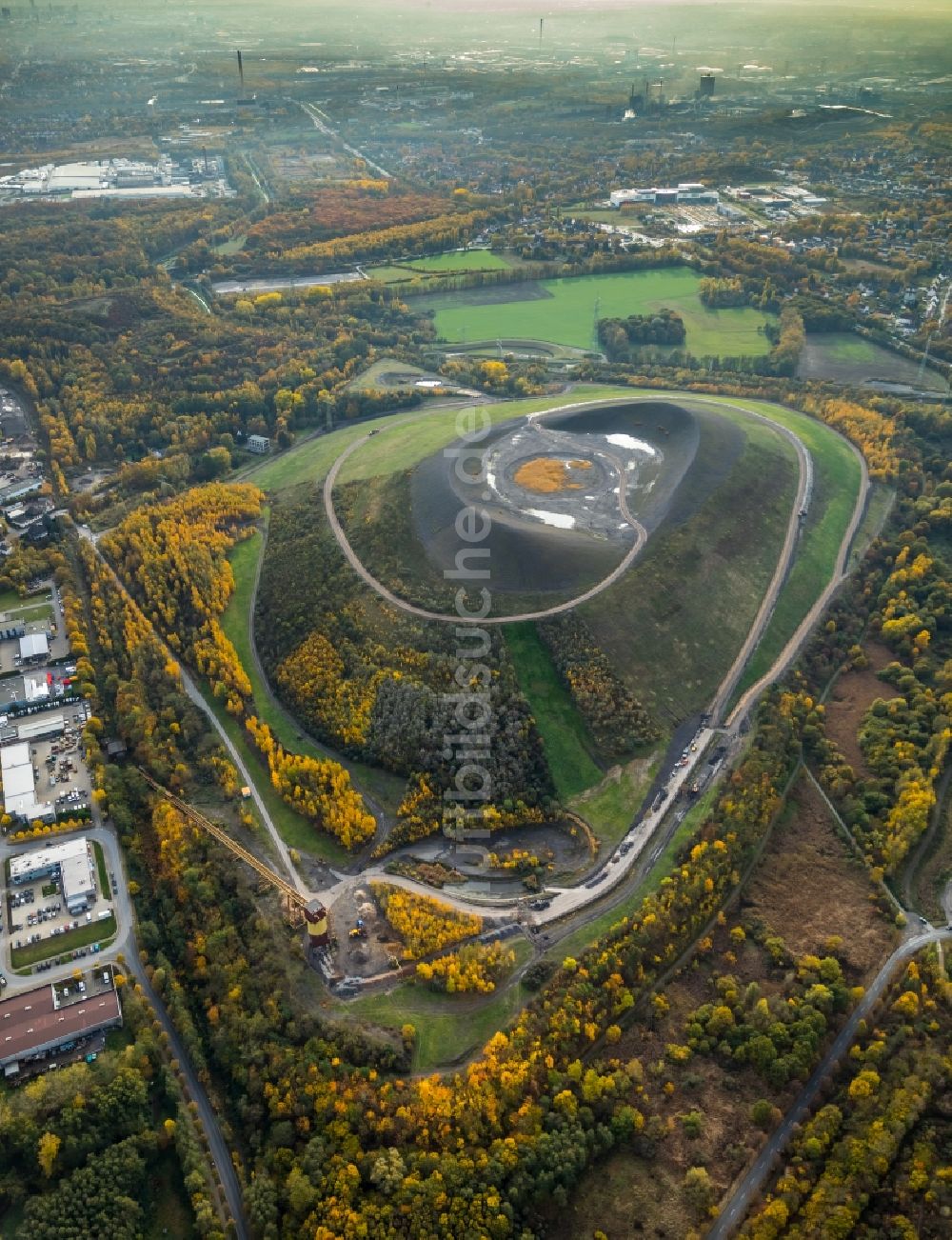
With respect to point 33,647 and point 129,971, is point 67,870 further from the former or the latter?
point 33,647

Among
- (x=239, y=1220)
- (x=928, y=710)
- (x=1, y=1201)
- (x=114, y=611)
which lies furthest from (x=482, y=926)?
(x=114, y=611)

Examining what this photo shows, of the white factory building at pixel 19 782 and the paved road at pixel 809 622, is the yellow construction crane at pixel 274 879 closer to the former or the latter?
the white factory building at pixel 19 782

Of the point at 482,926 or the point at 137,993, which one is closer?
the point at 137,993

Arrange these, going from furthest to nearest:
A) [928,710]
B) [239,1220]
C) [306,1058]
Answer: [928,710], [306,1058], [239,1220]

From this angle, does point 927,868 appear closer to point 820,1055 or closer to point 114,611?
point 820,1055

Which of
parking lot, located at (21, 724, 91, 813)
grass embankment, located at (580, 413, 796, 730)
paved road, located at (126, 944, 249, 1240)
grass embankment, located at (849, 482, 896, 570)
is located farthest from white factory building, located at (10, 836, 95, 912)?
grass embankment, located at (849, 482, 896, 570)

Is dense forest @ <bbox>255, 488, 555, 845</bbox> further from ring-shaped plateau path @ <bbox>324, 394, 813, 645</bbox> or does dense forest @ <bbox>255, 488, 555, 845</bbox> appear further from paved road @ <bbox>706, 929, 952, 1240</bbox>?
paved road @ <bbox>706, 929, 952, 1240</bbox>
